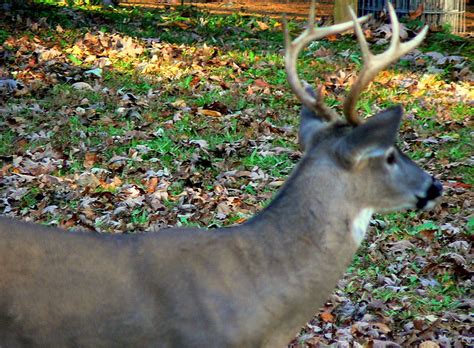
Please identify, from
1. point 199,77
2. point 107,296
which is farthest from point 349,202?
point 199,77

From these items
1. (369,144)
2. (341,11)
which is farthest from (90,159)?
(341,11)

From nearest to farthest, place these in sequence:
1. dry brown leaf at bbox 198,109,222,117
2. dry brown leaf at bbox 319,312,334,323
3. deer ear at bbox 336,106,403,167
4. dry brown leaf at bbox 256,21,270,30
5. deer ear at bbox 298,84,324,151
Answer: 1. deer ear at bbox 336,106,403,167
2. deer ear at bbox 298,84,324,151
3. dry brown leaf at bbox 319,312,334,323
4. dry brown leaf at bbox 198,109,222,117
5. dry brown leaf at bbox 256,21,270,30

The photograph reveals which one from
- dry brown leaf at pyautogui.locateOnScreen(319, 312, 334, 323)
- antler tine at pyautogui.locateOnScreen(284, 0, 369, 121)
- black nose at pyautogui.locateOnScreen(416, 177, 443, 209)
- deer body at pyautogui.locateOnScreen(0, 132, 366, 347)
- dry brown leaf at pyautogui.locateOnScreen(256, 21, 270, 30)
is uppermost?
antler tine at pyautogui.locateOnScreen(284, 0, 369, 121)

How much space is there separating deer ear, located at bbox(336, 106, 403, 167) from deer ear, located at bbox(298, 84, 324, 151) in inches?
10.4

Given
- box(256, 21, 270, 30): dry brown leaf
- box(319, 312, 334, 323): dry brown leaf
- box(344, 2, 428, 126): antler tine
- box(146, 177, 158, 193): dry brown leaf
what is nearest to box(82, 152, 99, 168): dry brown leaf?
box(146, 177, 158, 193): dry brown leaf

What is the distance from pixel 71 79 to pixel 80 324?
25.5 feet

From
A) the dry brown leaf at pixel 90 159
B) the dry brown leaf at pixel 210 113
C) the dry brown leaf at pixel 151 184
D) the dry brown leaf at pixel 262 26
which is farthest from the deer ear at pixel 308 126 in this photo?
the dry brown leaf at pixel 262 26

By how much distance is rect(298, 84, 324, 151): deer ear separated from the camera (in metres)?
4.46

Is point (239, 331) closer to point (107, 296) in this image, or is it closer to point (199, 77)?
point (107, 296)

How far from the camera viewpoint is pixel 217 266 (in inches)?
162

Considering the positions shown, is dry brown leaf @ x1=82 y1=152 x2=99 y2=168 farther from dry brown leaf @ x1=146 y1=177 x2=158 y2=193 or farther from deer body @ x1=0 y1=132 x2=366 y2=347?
deer body @ x1=0 y1=132 x2=366 y2=347

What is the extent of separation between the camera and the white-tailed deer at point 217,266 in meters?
3.97

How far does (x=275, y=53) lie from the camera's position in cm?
1244

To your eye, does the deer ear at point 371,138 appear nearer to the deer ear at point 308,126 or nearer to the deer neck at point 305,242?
the deer neck at point 305,242
